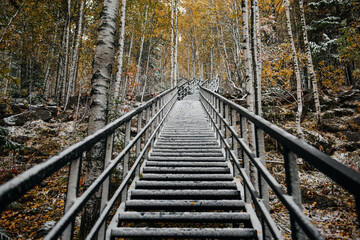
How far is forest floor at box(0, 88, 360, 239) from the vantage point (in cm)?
504

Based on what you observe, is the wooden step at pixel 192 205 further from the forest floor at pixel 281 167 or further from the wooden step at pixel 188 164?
the forest floor at pixel 281 167

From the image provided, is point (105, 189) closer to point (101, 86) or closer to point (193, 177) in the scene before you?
point (193, 177)

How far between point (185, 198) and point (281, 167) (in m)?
Answer: 6.50

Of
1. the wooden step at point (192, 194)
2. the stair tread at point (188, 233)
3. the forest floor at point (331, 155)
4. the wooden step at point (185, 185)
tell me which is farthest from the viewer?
the forest floor at point (331, 155)

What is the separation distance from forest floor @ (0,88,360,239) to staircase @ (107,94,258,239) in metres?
2.62

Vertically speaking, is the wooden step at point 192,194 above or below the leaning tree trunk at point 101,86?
below

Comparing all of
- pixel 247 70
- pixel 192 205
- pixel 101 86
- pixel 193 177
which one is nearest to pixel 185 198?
pixel 192 205

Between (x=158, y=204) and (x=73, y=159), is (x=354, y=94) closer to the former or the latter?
(x=158, y=204)

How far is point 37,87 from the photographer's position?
15.7 metres

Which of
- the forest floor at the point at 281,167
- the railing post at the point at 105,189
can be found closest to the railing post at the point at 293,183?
the railing post at the point at 105,189

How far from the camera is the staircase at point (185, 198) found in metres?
2.16

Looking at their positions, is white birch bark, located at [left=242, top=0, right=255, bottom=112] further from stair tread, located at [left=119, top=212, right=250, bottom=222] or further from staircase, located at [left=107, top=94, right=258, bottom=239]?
stair tread, located at [left=119, top=212, right=250, bottom=222]

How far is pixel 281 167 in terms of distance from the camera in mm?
7676

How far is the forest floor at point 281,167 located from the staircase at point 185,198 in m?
2.62
